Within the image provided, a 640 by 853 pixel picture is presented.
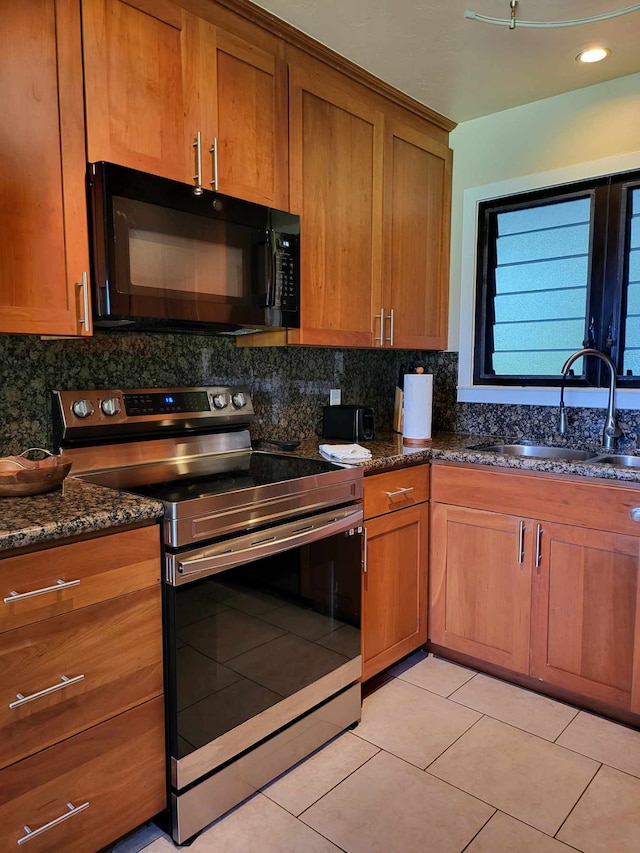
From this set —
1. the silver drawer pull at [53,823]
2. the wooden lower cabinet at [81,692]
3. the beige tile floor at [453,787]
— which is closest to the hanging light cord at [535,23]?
the wooden lower cabinet at [81,692]

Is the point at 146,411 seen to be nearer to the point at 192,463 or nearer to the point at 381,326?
the point at 192,463

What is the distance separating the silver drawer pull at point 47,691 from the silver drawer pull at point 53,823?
282mm

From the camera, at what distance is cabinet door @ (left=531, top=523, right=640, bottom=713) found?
1.96 metres

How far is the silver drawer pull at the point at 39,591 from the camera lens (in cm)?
117

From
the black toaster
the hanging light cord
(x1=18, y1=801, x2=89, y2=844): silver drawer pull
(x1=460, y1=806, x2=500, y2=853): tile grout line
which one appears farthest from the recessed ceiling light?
(x1=18, y1=801, x2=89, y2=844): silver drawer pull

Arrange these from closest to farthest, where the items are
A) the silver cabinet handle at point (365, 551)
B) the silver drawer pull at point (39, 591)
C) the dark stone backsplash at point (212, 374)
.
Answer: the silver drawer pull at point (39, 591)
the dark stone backsplash at point (212, 374)
the silver cabinet handle at point (365, 551)

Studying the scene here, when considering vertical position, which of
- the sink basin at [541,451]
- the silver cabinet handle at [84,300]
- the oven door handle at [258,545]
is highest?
the silver cabinet handle at [84,300]

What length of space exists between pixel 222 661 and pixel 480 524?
118cm

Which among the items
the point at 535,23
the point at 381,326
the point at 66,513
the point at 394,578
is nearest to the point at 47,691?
the point at 66,513

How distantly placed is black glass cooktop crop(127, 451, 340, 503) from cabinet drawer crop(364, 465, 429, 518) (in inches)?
8.7

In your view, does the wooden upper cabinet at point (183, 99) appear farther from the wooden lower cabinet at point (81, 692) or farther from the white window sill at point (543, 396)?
the white window sill at point (543, 396)

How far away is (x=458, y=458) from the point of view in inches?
90.8

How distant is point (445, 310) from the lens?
2.93 m

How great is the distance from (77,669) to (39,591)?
0.22 metres
